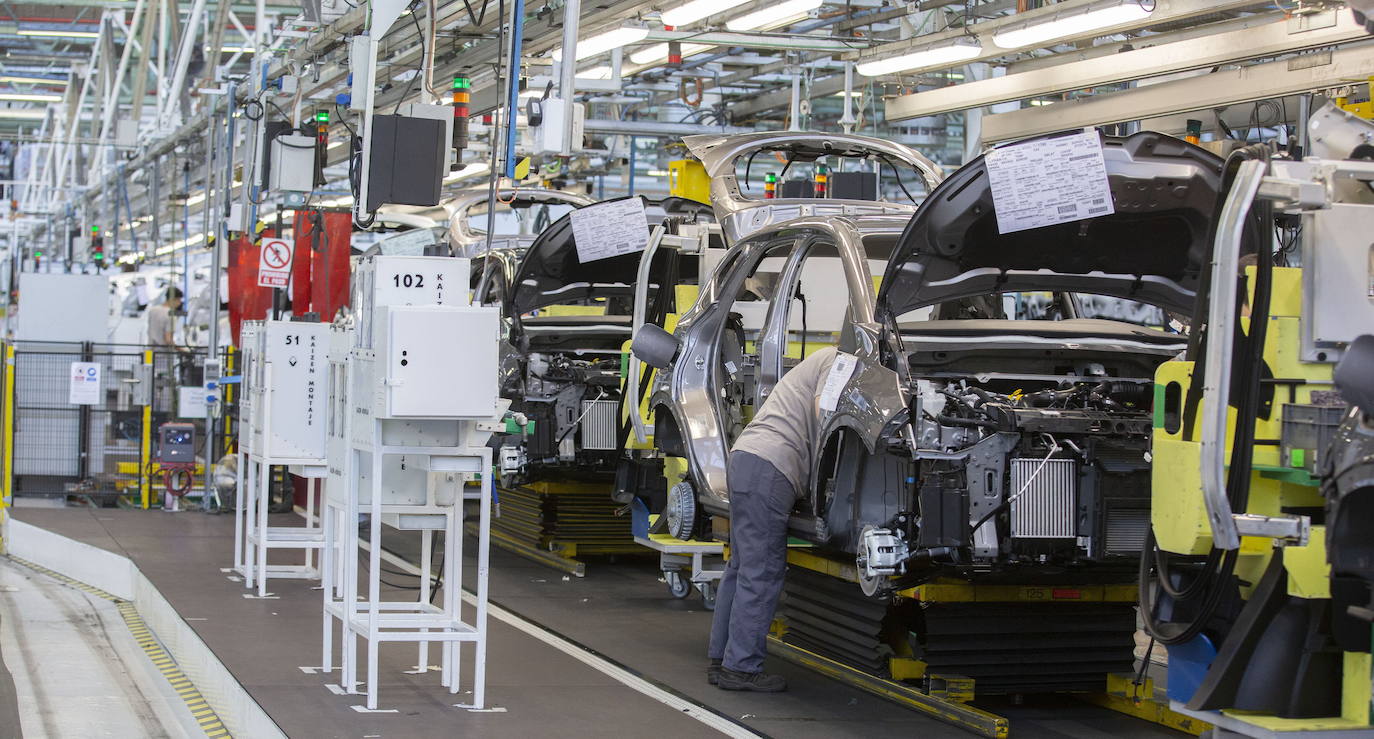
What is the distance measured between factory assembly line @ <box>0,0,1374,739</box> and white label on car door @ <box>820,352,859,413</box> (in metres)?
0.04

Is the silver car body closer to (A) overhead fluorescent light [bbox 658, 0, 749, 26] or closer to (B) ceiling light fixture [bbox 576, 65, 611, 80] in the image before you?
(A) overhead fluorescent light [bbox 658, 0, 749, 26]

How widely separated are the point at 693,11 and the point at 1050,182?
4.38 meters

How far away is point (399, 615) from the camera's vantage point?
22.5ft

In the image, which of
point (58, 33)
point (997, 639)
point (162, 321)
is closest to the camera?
point (997, 639)

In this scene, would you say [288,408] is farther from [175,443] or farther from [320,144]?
[175,443]

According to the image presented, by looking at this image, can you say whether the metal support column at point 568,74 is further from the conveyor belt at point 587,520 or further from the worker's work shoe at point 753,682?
the conveyor belt at point 587,520

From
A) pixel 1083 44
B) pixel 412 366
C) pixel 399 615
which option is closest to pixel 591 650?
pixel 399 615

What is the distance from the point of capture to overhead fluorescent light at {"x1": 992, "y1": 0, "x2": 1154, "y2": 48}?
850 cm

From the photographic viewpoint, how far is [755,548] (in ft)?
21.1

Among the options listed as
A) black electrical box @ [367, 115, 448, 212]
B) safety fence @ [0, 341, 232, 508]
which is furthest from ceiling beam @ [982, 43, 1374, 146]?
safety fence @ [0, 341, 232, 508]

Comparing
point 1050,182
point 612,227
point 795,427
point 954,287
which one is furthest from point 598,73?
point 1050,182

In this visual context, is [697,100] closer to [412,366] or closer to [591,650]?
[591,650]

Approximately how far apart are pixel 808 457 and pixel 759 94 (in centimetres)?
1183

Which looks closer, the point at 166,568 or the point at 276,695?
the point at 276,695
